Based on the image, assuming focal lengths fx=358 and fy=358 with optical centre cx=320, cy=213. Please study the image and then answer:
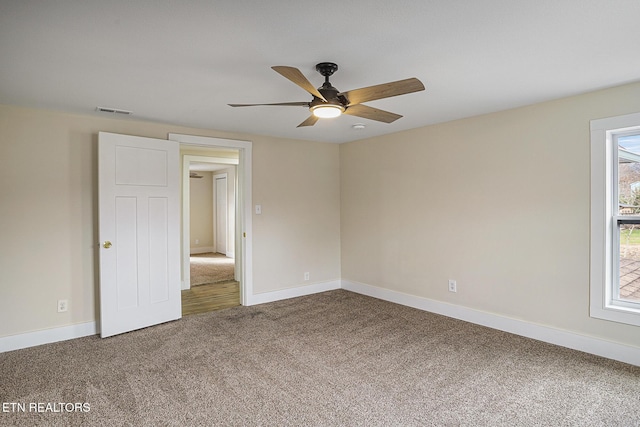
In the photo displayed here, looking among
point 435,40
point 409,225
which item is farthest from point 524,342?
point 435,40

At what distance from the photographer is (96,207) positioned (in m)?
3.66

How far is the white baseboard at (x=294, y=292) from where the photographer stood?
15.5 feet

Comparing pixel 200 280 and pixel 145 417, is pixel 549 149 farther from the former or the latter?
pixel 200 280

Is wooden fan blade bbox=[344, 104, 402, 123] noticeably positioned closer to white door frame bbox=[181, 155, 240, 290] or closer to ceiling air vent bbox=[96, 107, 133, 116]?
ceiling air vent bbox=[96, 107, 133, 116]

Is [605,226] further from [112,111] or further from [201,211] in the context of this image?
[201,211]

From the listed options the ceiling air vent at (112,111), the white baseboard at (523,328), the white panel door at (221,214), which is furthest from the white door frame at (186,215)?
the white panel door at (221,214)

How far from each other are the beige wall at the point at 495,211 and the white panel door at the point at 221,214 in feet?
16.6

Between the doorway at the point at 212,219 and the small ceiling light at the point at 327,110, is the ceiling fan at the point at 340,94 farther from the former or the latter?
the doorway at the point at 212,219

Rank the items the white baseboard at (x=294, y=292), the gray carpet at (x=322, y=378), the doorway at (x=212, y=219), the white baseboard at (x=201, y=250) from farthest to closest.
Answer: the white baseboard at (x=201, y=250) < the doorway at (x=212, y=219) < the white baseboard at (x=294, y=292) < the gray carpet at (x=322, y=378)

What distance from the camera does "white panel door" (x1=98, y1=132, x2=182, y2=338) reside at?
3553 millimetres

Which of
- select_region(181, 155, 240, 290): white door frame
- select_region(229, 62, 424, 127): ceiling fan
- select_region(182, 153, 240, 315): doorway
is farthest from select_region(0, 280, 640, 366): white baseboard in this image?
select_region(182, 153, 240, 315): doorway

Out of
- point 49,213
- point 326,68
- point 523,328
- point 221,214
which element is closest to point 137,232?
point 49,213

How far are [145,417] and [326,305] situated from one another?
105 inches

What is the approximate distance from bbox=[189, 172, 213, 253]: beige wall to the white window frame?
8.48 metres
